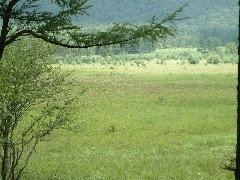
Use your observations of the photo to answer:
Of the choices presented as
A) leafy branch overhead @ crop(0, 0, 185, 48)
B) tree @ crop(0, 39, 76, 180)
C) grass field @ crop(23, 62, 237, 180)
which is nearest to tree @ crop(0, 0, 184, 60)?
leafy branch overhead @ crop(0, 0, 185, 48)

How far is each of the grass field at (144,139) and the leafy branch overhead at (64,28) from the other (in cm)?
272

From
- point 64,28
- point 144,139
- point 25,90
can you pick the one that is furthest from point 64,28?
point 144,139

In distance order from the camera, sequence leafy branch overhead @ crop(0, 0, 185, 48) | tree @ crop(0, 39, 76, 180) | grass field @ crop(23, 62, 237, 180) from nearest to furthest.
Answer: leafy branch overhead @ crop(0, 0, 185, 48), tree @ crop(0, 39, 76, 180), grass field @ crop(23, 62, 237, 180)

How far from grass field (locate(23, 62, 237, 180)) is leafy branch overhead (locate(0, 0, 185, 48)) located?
272cm

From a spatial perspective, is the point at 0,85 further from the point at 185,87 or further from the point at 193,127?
the point at 185,87

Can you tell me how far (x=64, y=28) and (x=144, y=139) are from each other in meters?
20.1

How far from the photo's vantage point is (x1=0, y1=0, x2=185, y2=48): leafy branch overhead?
7.61 m

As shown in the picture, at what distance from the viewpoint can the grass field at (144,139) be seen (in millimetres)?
17938

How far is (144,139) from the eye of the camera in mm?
27297

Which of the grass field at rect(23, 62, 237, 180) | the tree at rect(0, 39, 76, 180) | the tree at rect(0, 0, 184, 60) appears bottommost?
the grass field at rect(23, 62, 237, 180)

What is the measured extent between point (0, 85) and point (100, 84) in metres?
53.8

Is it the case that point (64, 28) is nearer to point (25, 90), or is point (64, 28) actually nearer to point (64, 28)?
point (64, 28)

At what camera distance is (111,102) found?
46.2 metres

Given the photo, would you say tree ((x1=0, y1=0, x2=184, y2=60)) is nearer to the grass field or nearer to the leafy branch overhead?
the leafy branch overhead
